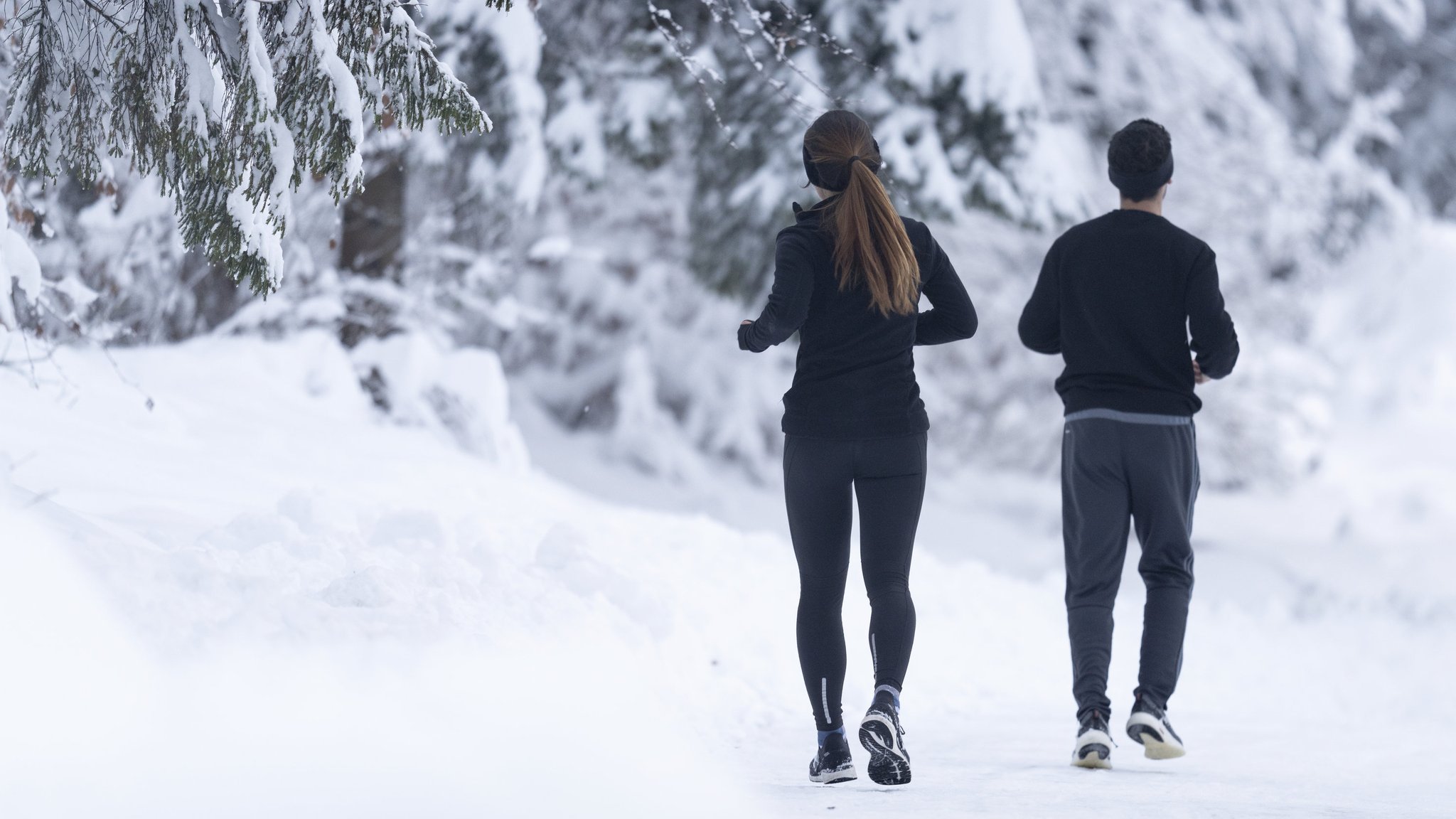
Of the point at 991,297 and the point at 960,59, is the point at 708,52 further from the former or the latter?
the point at 991,297

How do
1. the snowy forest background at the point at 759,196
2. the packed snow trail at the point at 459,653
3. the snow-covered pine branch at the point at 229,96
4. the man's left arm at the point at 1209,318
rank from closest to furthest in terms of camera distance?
the packed snow trail at the point at 459,653
the snow-covered pine branch at the point at 229,96
the man's left arm at the point at 1209,318
the snowy forest background at the point at 759,196

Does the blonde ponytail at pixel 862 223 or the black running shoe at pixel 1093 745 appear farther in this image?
the black running shoe at pixel 1093 745

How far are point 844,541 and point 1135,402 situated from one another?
1.13m

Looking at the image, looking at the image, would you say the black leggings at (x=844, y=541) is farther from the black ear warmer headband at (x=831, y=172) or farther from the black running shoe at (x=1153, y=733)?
the black running shoe at (x=1153, y=733)

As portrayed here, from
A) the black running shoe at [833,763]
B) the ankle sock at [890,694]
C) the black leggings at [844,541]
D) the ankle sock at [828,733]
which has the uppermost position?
the black leggings at [844,541]

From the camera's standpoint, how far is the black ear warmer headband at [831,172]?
3795mm

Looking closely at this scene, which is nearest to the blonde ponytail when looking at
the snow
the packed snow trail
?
the packed snow trail

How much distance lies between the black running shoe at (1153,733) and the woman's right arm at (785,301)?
157 centimetres

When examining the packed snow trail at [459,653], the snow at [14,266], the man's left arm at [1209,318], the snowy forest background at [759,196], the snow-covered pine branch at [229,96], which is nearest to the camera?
the packed snow trail at [459,653]

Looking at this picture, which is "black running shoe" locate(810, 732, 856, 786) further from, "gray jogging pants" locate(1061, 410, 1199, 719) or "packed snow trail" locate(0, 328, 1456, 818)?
"gray jogging pants" locate(1061, 410, 1199, 719)

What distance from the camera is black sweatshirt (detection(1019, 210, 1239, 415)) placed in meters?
4.39

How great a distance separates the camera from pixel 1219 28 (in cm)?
1462

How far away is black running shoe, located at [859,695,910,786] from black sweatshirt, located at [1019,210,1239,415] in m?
1.29

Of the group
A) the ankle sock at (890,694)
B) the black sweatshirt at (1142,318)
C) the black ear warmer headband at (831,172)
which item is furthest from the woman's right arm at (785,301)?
the black sweatshirt at (1142,318)
